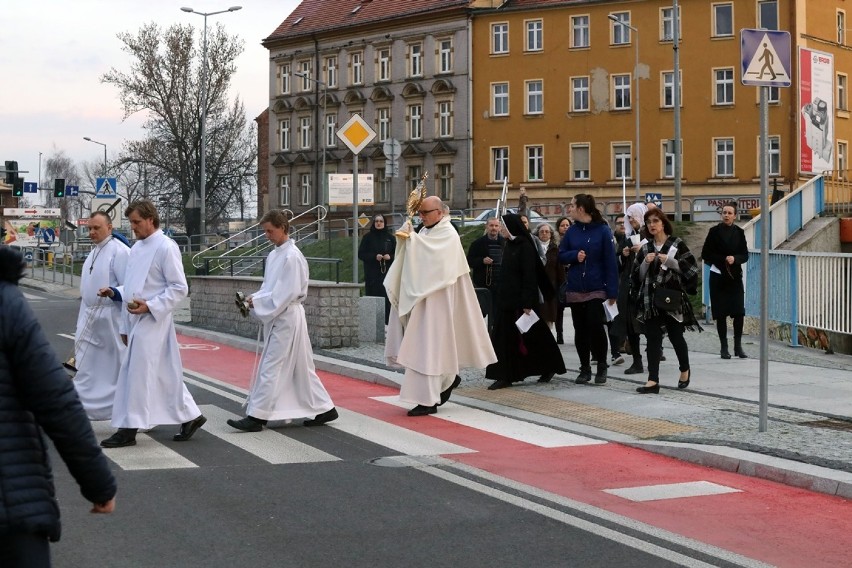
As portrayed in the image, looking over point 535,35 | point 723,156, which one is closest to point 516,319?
point 723,156

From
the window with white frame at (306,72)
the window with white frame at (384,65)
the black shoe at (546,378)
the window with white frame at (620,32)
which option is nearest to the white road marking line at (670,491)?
the black shoe at (546,378)

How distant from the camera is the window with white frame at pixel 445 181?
219 ft

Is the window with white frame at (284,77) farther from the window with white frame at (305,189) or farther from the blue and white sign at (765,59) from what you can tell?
the blue and white sign at (765,59)

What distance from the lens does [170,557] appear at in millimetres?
6121

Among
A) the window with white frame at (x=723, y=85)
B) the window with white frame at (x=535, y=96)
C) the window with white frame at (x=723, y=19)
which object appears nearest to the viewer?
the window with white frame at (x=723, y=19)

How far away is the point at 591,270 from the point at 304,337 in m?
3.68

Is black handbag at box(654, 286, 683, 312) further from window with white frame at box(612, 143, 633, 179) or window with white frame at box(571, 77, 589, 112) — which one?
window with white frame at box(571, 77, 589, 112)

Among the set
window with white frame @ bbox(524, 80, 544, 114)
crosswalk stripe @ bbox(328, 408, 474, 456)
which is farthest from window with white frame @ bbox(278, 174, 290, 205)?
crosswalk stripe @ bbox(328, 408, 474, 456)

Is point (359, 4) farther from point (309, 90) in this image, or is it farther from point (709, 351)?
point (709, 351)

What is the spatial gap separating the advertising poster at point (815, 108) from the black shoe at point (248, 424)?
90.6ft

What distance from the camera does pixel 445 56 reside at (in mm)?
66750

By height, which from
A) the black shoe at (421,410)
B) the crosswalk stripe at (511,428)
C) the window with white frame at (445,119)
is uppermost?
the window with white frame at (445,119)

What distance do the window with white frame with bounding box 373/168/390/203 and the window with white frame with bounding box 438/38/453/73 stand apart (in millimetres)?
7027

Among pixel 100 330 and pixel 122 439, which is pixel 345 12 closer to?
pixel 100 330
